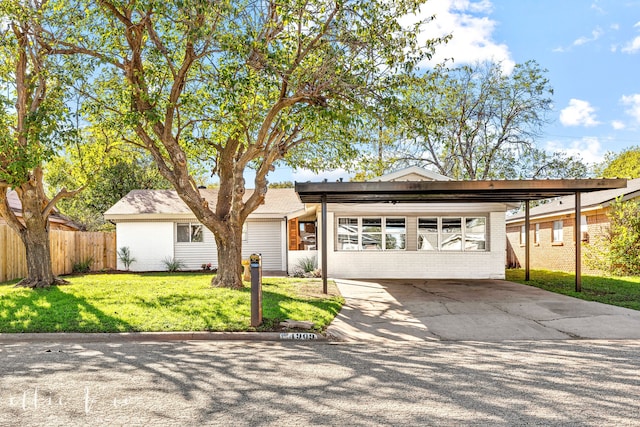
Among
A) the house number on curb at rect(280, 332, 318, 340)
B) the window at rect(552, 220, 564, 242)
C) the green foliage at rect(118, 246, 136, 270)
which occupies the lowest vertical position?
the house number on curb at rect(280, 332, 318, 340)

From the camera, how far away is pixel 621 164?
40094 mm

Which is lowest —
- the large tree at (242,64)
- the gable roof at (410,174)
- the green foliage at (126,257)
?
the green foliage at (126,257)

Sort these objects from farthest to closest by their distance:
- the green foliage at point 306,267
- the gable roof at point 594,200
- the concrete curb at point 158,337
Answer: the gable roof at point 594,200
the green foliage at point 306,267
the concrete curb at point 158,337

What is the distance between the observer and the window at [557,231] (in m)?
22.6

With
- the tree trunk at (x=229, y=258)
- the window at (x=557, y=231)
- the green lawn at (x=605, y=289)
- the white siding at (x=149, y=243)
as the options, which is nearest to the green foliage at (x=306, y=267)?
the tree trunk at (x=229, y=258)

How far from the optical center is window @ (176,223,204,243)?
21.7 m

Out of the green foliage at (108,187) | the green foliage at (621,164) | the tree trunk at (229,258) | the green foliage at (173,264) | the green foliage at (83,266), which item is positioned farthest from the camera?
the green foliage at (621,164)

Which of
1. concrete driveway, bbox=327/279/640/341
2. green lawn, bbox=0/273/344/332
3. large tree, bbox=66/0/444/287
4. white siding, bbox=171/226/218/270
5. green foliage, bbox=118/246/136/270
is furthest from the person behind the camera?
white siding, bbox=171/226/218/270

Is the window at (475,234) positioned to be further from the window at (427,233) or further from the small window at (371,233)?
the small window at (371,233)

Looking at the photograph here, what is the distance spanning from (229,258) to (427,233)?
27.0ft

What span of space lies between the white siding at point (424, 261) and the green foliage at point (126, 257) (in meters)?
9.76

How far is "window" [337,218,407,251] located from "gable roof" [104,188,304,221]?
273 centimetres

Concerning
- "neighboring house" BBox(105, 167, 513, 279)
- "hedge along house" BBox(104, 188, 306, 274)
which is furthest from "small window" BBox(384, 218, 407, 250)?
"hedge along house" BBox(104, 188, 306, 274)

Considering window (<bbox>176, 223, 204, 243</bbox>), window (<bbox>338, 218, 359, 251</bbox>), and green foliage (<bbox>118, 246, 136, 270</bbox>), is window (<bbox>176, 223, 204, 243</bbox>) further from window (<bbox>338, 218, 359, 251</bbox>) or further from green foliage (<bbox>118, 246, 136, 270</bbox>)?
window (<bbox>338, 218, 359, 251</bbox>)
